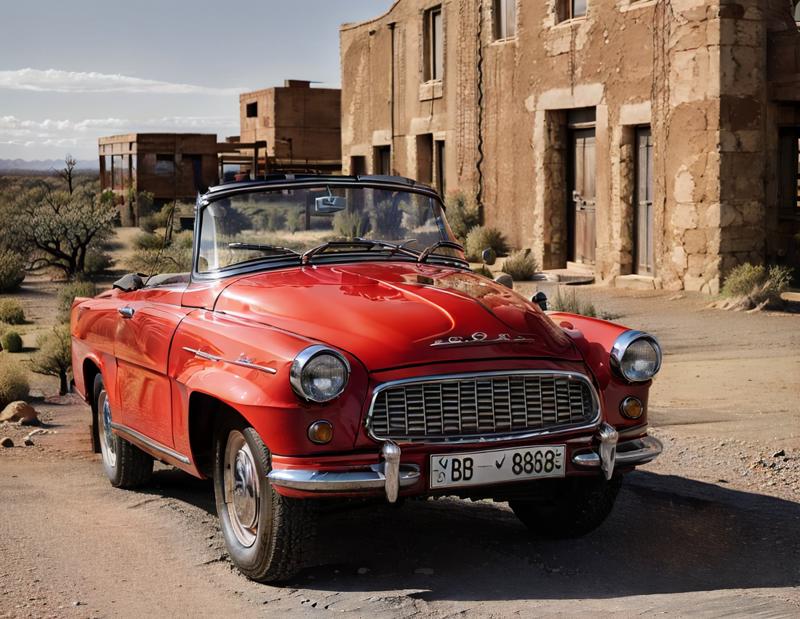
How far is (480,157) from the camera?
24047 mm

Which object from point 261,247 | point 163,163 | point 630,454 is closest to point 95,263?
point 163,163

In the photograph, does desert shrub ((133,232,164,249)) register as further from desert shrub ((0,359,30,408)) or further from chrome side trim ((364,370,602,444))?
chrome side trim ((364,370,602,444))

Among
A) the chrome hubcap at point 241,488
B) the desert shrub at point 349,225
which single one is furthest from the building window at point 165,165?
the chrome hubcap at point 241,488

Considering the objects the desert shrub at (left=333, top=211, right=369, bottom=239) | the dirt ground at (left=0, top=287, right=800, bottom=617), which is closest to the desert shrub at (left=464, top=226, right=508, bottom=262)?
the dirt ground at (left=0, top=287, right=800, bottom=617)

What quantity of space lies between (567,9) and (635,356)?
52.6 ft

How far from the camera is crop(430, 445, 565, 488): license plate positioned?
4.82 metres

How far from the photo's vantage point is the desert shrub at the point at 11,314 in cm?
1910

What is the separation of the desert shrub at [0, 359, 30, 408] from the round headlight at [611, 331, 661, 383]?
739cm

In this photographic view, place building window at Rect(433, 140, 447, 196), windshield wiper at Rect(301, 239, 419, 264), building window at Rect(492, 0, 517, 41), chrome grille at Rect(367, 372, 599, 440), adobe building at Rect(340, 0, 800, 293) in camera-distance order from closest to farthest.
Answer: chrome grille at Rect(367, 372, 599, 440), windshield wiper at Rect(301, 239, 419, 264), adobe building at Rect(340, 0, 800, 293), building window at Rect(492, 0, 517, 41), building window at Rect(433, 140, 447, 196)

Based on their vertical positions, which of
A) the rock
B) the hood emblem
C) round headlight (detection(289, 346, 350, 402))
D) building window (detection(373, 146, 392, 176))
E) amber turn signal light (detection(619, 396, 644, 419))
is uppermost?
building window (detection(373, 146, 392, 176))

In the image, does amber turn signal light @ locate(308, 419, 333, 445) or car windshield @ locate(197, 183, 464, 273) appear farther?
car windshield @ locate(197, 183, 464, 273)

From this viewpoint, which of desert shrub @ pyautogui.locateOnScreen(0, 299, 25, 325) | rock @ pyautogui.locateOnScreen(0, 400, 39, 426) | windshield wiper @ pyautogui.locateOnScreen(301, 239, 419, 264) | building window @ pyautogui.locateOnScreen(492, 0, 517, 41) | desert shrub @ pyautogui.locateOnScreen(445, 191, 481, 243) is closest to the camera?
windshield wiper @ pyautogui.locateOnScreen(301, 239, 419, 264)

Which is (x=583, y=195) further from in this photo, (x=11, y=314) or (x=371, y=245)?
(x=371, y=245)

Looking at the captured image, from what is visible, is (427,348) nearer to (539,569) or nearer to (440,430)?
(440,430)
